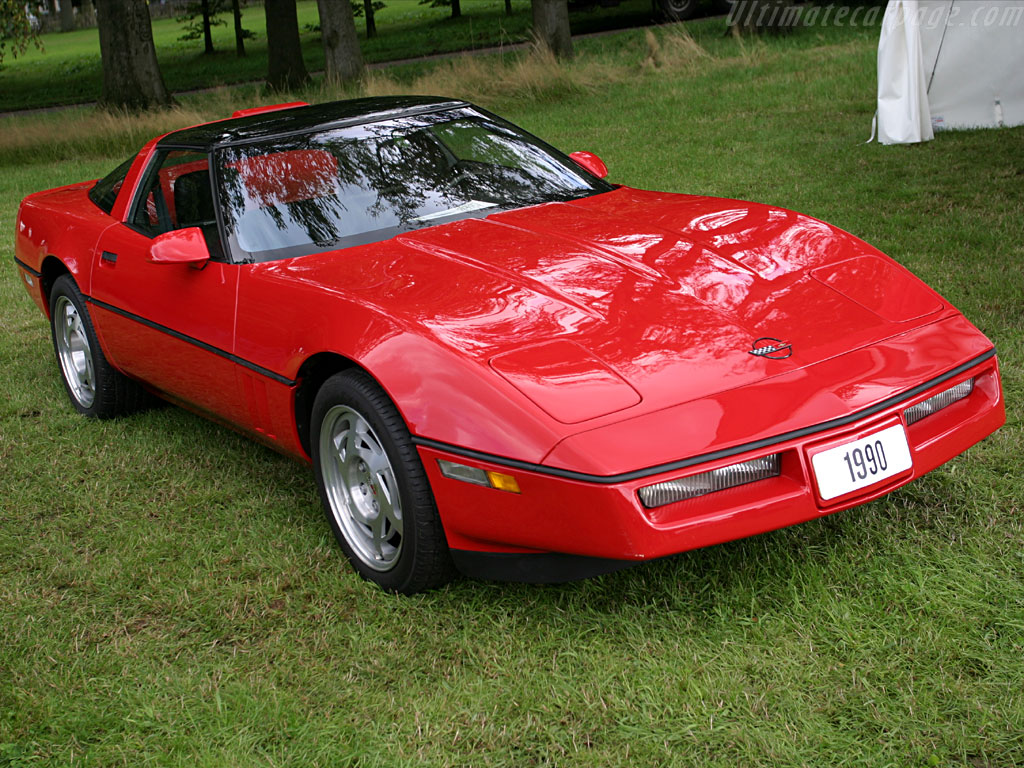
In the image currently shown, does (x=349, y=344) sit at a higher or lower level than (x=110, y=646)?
higher

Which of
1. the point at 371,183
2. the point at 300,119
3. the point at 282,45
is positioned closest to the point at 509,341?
the point at 371,183

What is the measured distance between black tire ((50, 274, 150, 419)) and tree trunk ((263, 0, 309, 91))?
1562 centimetres

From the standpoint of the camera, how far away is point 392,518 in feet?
A: 10.1

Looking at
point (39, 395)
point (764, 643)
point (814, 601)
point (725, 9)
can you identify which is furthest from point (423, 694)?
point (725, 9)

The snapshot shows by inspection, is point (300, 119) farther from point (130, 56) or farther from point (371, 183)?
point (130, 56)

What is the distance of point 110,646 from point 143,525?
843 millimetres

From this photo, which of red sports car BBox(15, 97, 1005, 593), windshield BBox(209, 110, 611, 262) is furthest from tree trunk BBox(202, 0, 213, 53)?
windshield BBox(209, 110, 611, 262)

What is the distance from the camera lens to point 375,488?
3088mm

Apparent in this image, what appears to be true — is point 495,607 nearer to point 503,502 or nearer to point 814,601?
point 503,502

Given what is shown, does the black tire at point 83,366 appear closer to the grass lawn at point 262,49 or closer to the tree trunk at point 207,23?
the grass lawn at point 262,49

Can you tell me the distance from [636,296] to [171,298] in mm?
1831

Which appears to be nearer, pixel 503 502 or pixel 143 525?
pixel 503 502

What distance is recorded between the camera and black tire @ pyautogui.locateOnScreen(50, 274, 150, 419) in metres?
4.70

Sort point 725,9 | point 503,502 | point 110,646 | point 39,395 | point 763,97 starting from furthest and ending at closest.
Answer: point 725,9 → point 763,97 → point 39,395 → point 110,646 → point 503,502
